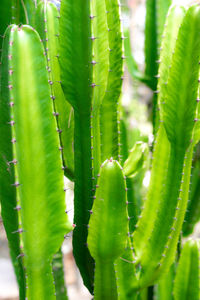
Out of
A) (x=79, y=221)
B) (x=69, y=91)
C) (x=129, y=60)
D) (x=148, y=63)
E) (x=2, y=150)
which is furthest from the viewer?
(x=129, y=60)

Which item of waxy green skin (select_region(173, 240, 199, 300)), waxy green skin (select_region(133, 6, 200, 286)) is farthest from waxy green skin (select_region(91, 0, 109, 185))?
waxy green skin (select_region(173, 240, 199, 300))

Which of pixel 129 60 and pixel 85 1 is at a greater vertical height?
pixel 129 60

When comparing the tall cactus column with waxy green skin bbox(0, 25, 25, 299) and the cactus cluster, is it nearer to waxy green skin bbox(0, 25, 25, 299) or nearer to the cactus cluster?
the cactus cluster

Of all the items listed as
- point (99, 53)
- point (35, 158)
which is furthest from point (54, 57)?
point (35, 158)

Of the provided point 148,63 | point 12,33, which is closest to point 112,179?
point 12,33

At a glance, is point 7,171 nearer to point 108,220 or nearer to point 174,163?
point 108,220

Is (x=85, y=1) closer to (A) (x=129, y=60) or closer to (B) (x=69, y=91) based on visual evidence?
(B) (x=69, y=91)

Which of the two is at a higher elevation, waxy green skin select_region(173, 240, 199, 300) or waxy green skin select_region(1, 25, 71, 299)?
waxy green skin select_region(1, 25, 71, 299)

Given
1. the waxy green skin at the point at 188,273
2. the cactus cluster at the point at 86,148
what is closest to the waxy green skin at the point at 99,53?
the cactus cluster at the point at 86,148
